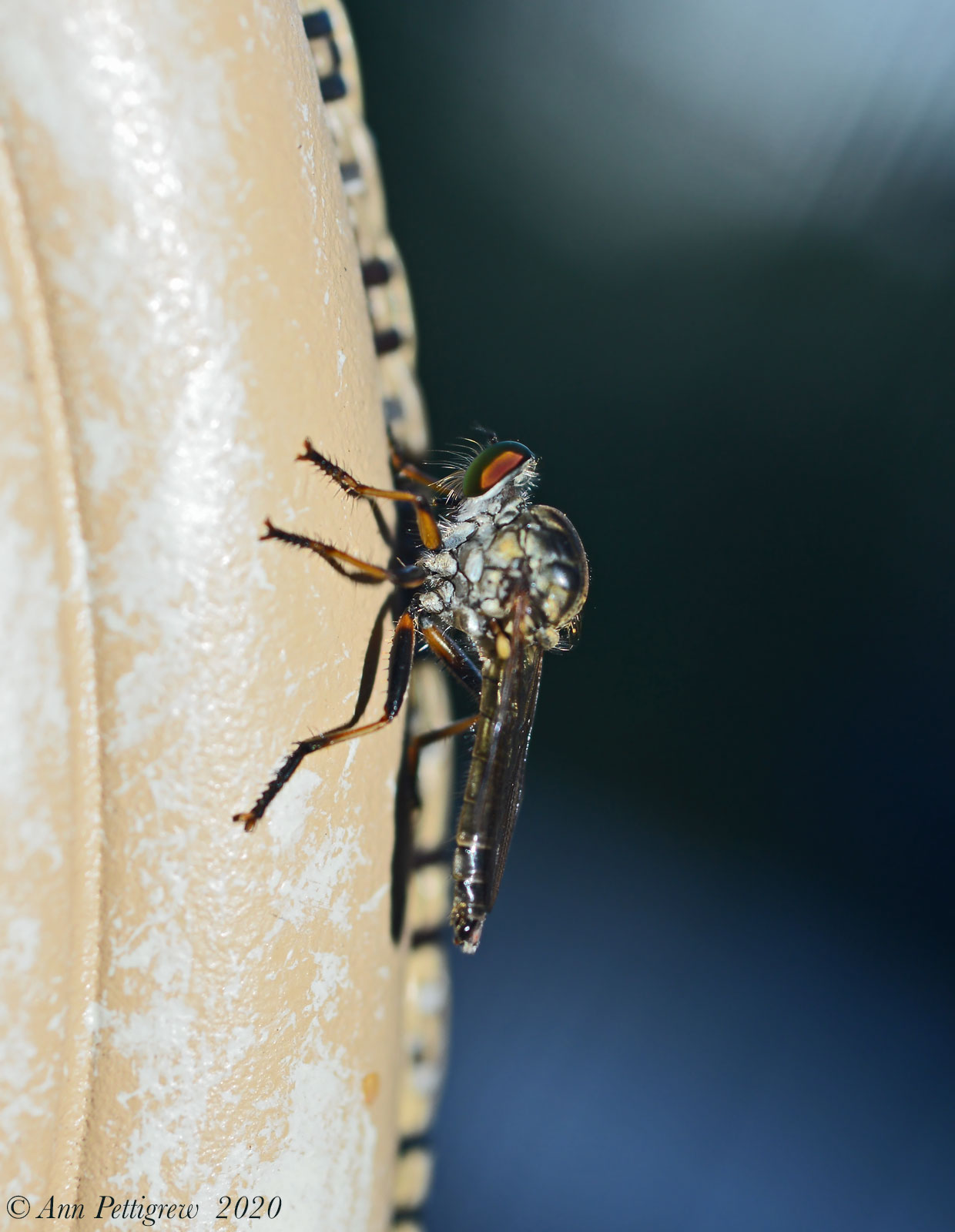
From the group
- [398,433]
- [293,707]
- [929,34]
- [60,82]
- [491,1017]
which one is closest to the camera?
[60,82]

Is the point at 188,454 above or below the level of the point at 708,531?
above

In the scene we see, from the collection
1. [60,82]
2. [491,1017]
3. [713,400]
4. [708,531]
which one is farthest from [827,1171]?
[60,82]

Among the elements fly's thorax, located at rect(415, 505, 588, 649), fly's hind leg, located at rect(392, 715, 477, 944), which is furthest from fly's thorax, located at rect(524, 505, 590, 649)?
fly's hind leg, located at rect(392, 715, 477, 944)

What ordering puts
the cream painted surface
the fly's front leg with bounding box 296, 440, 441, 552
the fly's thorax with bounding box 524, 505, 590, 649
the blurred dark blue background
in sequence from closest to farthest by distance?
the cream painted surface, the fly's front leg with bounding box 296, 440, 441, 552, the fly's thorax with bounding box 524, 505, 590, 649, the blurred dark blue background

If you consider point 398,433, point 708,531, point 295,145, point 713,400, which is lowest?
point 708,531

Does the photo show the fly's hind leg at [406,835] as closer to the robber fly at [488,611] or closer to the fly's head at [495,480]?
the robber fly at [488,611]

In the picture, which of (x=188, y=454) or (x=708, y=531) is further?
(x=708, y=531)

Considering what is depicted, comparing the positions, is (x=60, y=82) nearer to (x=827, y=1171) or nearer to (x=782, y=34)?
(x=782, y=34)

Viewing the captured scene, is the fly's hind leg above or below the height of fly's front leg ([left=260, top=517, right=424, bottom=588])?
below

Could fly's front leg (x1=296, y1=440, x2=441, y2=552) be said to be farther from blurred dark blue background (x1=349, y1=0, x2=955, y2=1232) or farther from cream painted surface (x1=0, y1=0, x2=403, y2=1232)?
blurred dark blue background (x1=349, y1=0, x2=955, y2=1232)
